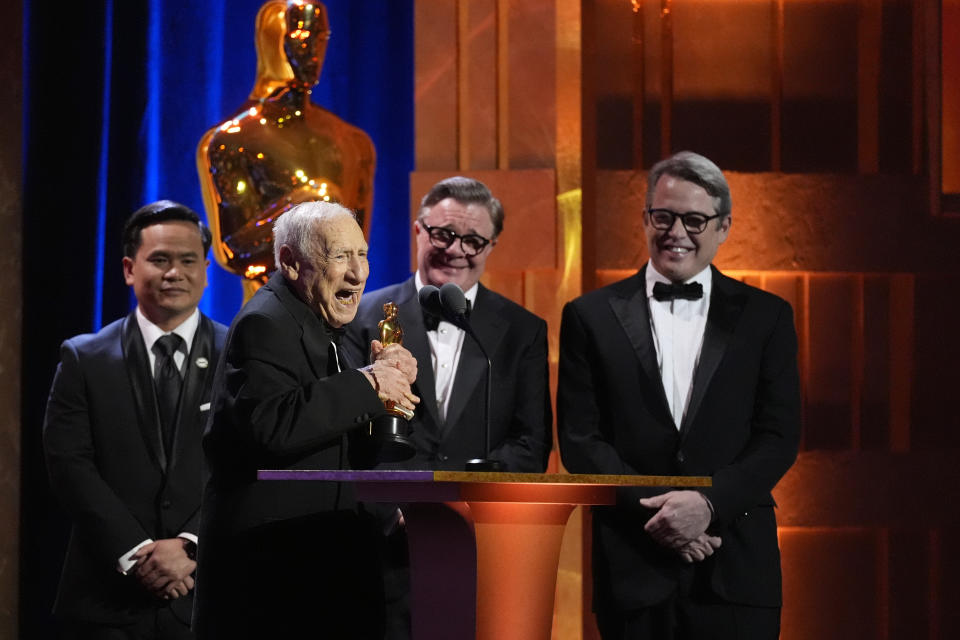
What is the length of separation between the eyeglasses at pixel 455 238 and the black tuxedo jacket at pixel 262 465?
1104 mm

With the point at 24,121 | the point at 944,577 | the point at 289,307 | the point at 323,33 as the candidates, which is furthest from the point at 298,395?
the point at 944,577

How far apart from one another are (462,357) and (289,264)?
0.95 meters

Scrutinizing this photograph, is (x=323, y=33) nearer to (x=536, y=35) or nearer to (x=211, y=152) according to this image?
(x=211, y=152)

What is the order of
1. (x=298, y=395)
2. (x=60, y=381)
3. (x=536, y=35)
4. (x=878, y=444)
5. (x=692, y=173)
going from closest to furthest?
(x=298, y=395), (x=692, y=173), (x=60, y=381), (x=536, y=35), (x=878, y=444)

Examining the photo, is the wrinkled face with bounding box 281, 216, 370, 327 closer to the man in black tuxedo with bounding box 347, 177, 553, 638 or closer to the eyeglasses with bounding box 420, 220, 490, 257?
the man in black tuxedo with bounding box 347, 177, 553, 638

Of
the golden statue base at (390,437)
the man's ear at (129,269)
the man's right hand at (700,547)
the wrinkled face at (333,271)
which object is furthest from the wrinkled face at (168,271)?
the man's right hand at (700,547)

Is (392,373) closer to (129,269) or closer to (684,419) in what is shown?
(684,419)

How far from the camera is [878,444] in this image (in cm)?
469

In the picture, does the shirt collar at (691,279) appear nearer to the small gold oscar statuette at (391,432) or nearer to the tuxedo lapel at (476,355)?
the tuxedo lapel at (476,355)

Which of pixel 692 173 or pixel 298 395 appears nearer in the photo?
pixel 298 395

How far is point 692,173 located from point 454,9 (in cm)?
137

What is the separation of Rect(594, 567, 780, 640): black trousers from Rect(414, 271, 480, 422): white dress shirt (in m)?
0.73

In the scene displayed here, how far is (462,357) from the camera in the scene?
3475 millimetres

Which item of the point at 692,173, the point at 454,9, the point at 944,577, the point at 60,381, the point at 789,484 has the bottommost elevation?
the point at 944,577
